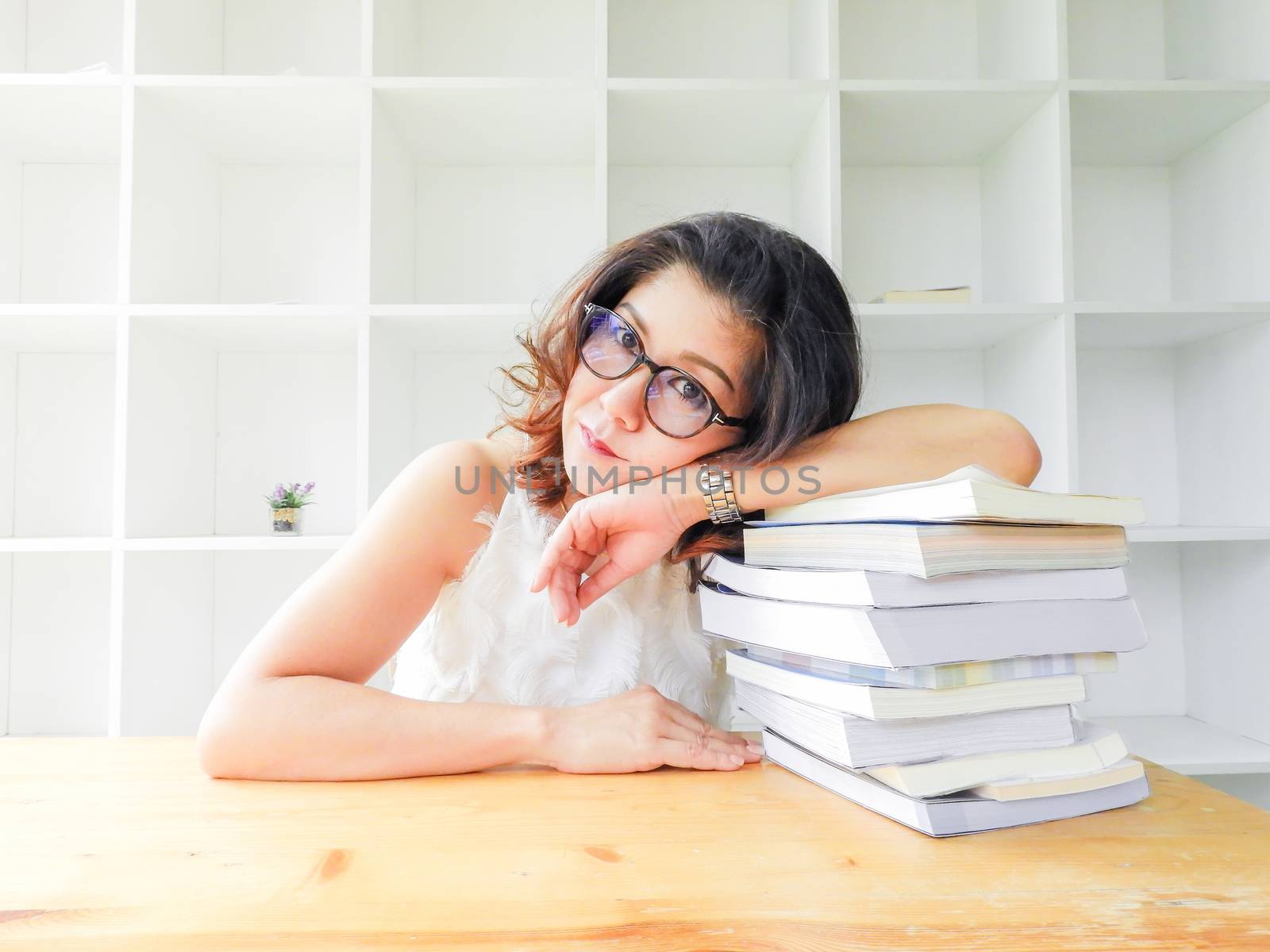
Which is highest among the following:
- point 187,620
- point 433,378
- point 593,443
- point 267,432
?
point 433,378

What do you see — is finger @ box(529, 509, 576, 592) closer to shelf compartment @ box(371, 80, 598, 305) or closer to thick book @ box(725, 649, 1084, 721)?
thick book @ box(725, 649, 1084, 721)

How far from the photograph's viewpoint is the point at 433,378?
6.57 ft

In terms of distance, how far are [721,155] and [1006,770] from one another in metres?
1.67

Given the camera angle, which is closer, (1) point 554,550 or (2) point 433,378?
(1) point 554,550

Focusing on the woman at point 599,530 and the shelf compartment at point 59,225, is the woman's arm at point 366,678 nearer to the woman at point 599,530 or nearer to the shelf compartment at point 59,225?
the woman at point 599,530

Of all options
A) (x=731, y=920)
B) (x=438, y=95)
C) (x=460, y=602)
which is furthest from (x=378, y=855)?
(x=438, y=95)

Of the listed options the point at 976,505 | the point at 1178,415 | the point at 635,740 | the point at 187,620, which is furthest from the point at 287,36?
the point at 1178,415

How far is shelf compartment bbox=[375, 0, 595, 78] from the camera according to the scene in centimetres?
203

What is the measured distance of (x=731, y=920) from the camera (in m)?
0.43

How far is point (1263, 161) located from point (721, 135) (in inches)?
46.1

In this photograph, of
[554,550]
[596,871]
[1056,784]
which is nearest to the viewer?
[596,871]

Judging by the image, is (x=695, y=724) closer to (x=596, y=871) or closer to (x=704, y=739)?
(x=704, y=739)

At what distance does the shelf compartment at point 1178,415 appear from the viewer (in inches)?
68.5

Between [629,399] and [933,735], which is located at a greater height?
[629,399]
